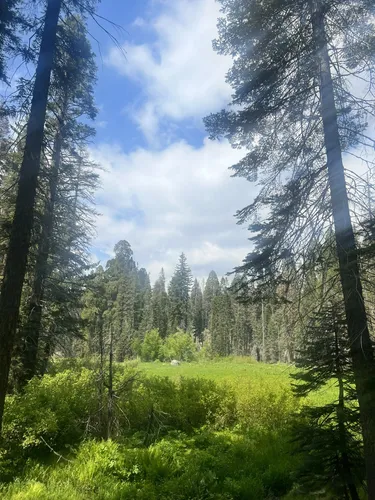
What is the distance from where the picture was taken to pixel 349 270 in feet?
14.8

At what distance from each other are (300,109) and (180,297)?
211 feet

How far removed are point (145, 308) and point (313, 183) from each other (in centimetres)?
6156

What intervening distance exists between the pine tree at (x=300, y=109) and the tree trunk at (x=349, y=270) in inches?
0.6

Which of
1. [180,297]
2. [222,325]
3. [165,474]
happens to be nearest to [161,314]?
[180,297]

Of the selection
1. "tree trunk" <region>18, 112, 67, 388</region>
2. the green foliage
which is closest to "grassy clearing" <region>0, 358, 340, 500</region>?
"tree trunk" <region>18, 112, 67, 388</region>

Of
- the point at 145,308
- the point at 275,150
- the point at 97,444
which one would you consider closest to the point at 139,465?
the point at 97,444

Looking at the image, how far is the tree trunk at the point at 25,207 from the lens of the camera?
17.8 ft

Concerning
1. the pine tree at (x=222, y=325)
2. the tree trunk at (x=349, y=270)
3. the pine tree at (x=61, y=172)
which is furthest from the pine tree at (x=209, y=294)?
the tree trunk at (x=349, y=270)

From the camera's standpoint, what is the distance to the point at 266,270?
5.84 m

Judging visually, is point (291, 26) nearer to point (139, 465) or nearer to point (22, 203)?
point (22, 203)

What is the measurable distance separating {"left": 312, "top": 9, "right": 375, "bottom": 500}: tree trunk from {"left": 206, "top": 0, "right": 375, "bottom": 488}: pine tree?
0.05 ft

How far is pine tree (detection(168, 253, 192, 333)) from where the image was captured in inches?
2590

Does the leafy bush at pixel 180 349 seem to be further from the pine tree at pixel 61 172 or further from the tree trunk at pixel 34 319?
the tree trunk at pixel 34 319

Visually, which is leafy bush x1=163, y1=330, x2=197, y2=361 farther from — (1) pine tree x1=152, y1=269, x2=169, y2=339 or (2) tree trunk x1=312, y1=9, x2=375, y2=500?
(2) tree trunk x1=312, y1=9, x2=375, y2=500
